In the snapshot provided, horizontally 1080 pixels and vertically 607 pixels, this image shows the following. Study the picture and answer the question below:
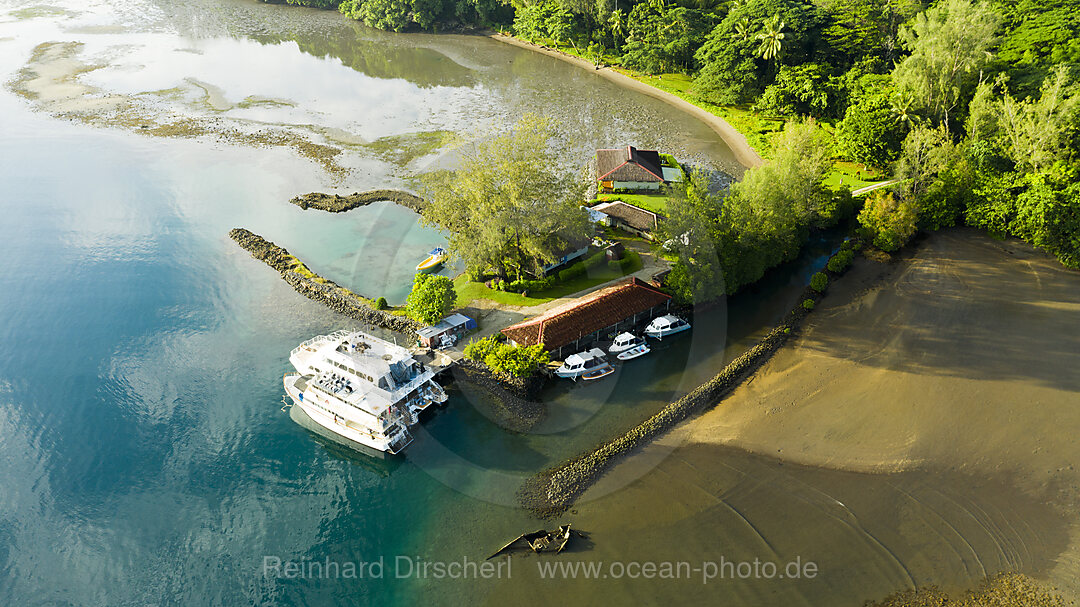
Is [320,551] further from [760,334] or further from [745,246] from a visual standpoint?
[745,246]

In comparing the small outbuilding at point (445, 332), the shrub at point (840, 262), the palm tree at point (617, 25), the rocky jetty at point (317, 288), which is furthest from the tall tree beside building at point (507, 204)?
the palm tree at point (617, 25)

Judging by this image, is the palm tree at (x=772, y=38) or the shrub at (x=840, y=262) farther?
the palm tree at (x=772, y=38)

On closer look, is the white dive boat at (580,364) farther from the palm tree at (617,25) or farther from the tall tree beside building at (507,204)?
the palm tree at (617,25)

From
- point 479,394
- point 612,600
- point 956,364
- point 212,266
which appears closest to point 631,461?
point 612,600

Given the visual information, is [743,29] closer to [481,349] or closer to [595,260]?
[595,260]

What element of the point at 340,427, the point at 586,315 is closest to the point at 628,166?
the point at 586,315

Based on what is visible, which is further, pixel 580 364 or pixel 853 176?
pixel 853 176

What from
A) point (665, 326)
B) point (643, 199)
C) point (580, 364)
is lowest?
point (580, 364)
